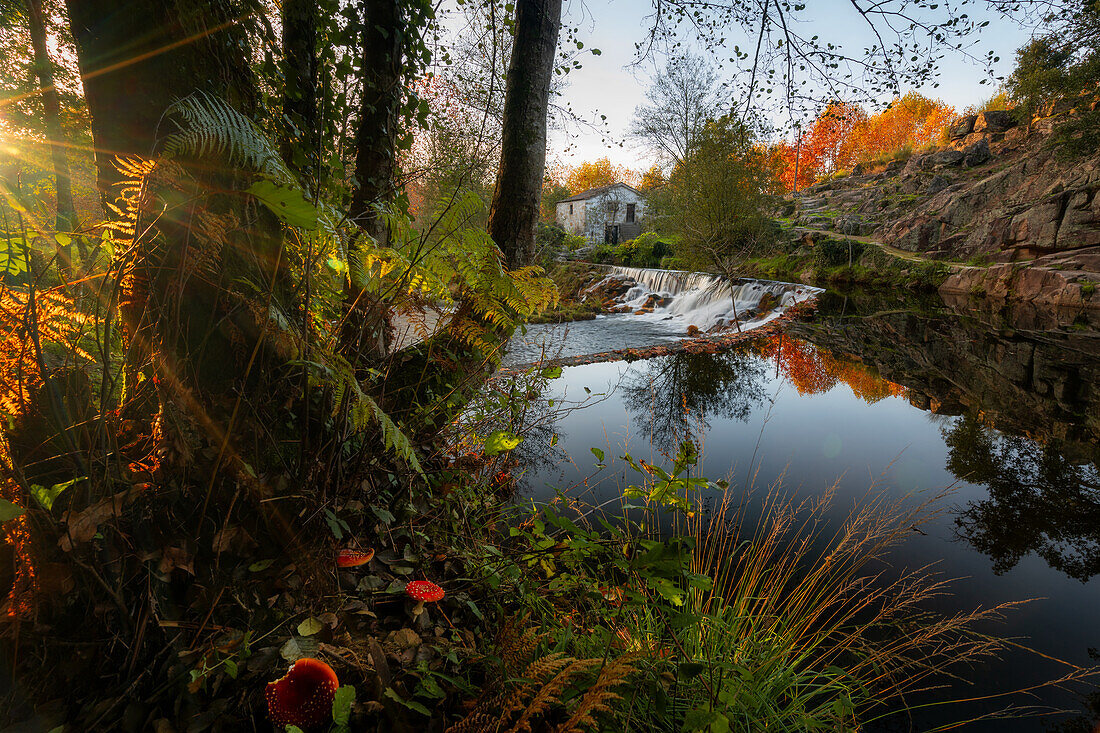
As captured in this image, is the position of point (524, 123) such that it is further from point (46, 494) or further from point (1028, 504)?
point (1028, 504)

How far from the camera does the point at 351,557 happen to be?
142 cm

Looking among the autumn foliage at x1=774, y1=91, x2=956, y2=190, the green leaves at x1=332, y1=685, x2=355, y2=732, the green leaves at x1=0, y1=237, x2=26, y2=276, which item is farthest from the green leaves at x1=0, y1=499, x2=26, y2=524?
the autumn foliage at x1=774, y1=91, x2=956, y2=190

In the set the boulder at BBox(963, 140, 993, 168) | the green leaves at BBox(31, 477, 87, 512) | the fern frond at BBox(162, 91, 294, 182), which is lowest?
the green leaves at BBox(31, 477, 87, 512)

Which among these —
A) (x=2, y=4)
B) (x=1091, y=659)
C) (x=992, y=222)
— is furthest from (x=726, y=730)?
(x=992, y=222)

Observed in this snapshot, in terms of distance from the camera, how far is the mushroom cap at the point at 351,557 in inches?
55.1

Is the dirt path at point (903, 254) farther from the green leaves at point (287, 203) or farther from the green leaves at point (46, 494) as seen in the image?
the green leaves at point (46, 494)

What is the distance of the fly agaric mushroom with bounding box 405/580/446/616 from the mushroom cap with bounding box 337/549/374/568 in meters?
0.18

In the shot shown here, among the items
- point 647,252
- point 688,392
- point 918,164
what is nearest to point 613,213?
point 647,252

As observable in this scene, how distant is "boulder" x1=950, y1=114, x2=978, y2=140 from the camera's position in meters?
23.2

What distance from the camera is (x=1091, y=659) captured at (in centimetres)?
230

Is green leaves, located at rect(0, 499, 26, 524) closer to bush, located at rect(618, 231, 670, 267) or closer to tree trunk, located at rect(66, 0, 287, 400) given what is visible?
tree trunk, located at rect(66, 0, 287, 400)

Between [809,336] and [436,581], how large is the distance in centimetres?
1018

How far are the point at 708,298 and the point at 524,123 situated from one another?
12748 millimetres

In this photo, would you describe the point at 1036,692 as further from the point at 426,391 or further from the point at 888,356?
the point at 888,356
